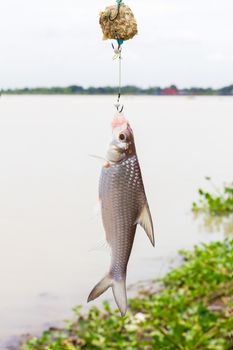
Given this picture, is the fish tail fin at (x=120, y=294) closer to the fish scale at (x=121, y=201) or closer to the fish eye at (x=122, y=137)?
the fish scale at (x=121, y=201)

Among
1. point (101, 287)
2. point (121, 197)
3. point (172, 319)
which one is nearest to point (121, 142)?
point (121, 197)

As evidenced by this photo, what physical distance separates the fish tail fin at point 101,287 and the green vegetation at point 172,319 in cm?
249

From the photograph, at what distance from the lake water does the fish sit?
50 millimetres

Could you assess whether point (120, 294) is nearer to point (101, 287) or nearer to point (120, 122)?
point (101, 287)

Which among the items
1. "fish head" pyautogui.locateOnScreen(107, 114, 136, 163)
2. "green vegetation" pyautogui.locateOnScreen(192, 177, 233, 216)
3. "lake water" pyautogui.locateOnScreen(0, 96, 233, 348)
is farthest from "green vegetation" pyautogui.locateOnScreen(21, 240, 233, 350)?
"fish head" pyautogui.locateOnScreen(107, 114, 136, 163)

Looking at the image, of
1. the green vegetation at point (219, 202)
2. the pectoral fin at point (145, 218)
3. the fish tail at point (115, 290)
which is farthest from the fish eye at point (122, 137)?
the green vegetation at point (219, 202)

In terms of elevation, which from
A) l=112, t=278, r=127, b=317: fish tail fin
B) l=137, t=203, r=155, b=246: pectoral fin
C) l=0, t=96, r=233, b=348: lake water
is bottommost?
l=0, t=96, r=233, b=348: lake water

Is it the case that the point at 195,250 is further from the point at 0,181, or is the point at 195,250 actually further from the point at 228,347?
the point at 0,181

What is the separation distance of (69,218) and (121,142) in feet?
21.2

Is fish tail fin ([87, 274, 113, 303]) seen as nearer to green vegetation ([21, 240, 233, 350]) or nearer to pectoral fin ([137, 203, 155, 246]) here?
pectoral fin ([137, 203, 155, 246])

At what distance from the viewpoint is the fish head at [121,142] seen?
185 cm

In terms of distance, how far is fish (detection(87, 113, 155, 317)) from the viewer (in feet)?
6.06

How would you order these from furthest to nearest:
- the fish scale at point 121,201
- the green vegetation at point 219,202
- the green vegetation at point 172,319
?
the green vegetation at point 219,202 < the green vegetation at point 172,319 < the fish scale at point 121,201

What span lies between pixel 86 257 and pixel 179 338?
2.66 m
